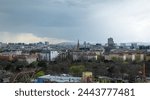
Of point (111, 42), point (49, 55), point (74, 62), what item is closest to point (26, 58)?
point (49, 55)

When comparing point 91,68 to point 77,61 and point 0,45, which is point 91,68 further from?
point 0,45

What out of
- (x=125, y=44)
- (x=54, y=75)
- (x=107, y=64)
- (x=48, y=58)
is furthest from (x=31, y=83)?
(x=125, y=44)

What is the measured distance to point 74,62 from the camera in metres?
2.11

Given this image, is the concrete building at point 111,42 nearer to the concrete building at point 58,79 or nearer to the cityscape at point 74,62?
the cityscape at point 74,62

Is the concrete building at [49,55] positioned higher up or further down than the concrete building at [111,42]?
further down

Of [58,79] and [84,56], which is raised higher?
[84,56]

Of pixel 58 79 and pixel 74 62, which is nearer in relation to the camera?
pixel 58 79

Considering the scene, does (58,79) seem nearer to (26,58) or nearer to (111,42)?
(26,58)

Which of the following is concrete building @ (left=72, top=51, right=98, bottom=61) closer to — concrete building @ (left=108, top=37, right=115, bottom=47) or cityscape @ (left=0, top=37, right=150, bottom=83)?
cityscape @ (left=0, top=37, right=150, bottom=83)

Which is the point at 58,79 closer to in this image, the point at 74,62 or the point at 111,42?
the point at 74,62

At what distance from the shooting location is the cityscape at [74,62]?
1.94 m

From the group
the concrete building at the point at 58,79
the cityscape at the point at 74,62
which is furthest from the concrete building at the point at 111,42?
the concrete building at the point at 58,79

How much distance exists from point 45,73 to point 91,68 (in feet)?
0.87

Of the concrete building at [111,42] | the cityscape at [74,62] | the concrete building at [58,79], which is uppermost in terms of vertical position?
the concrete building at [111,42]
